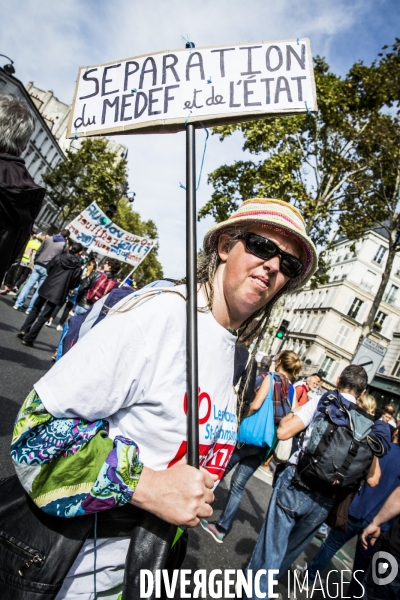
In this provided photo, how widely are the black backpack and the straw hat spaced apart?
1.83 metres

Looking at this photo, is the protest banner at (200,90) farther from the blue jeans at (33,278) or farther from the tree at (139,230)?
the tree at (139,230)

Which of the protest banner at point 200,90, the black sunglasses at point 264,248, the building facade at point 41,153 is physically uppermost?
the building facade at point 41,153

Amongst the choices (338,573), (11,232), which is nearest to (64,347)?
(11,232)

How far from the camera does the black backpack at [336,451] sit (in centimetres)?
308

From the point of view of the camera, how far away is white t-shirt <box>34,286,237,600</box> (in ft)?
3.76

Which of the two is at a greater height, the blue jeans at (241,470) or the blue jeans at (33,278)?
the blue jeans at (33,278)

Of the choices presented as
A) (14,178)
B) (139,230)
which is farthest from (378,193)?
(139,230)

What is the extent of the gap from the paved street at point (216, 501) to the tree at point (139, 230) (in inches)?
1547

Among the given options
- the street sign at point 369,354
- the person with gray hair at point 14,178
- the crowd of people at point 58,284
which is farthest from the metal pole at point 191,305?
the street sign at point 369,354

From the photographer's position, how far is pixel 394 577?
9.91ft

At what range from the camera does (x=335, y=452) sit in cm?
308

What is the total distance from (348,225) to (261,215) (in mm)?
16173

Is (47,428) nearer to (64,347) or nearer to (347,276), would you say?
(64,347)

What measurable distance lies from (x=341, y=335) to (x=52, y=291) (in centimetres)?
4077
